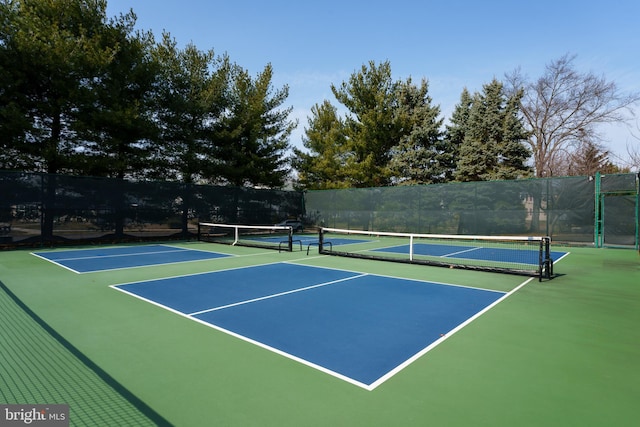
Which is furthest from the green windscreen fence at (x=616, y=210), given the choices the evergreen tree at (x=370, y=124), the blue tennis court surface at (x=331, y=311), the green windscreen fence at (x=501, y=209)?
the evergreen tree at (x=370, y=124)

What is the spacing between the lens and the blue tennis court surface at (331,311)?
3.55m

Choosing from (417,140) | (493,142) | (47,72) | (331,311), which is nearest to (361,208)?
(417,140)

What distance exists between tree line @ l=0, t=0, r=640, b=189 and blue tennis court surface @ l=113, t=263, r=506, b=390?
38.9 ft

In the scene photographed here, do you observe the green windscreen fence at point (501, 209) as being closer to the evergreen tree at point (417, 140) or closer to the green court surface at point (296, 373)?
the evergreen tree at point (417, 140)

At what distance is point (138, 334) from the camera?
409 cm

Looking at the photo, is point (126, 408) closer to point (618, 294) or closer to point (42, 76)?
point (618, 294)

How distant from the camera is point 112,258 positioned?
33.9ft

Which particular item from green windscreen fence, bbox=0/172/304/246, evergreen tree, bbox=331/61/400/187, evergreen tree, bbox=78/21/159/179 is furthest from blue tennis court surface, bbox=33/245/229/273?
evergreen tree, bbox=331/61/400/187

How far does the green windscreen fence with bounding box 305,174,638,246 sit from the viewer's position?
43.7 ft

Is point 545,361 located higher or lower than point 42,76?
lower

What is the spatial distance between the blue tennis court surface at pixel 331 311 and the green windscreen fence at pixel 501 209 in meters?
10.1

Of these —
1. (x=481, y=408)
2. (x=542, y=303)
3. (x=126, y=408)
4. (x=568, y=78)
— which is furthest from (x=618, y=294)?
(x=568, y=78)

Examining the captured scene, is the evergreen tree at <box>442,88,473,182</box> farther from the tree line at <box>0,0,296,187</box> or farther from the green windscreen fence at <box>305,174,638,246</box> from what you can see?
the tree line at <box>0,0,296,187</box>

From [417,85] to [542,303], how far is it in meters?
24.0
